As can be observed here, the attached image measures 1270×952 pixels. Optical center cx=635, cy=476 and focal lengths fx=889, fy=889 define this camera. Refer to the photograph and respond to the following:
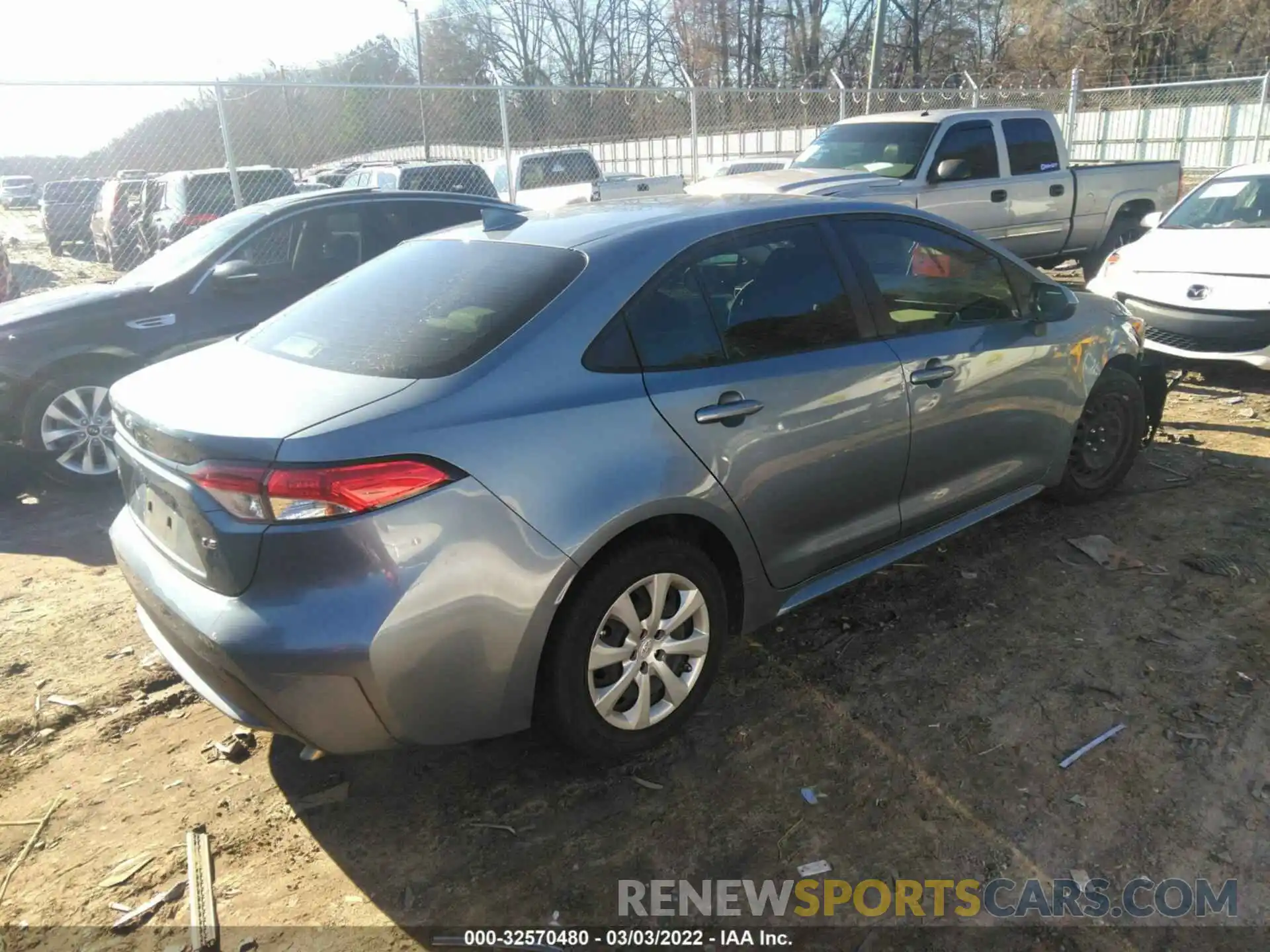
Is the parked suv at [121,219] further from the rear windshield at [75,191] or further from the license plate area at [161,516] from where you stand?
the license plate area at [161,516]

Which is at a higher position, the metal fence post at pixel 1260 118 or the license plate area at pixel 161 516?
the metal fence post at pixel 1260 118

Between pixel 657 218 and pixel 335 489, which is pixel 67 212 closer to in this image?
pixel 657 218

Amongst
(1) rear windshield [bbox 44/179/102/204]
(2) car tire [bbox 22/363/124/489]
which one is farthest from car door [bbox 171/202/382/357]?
(1) rear windshield [bbox 44/179/102/204]

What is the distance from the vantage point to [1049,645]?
3545mm

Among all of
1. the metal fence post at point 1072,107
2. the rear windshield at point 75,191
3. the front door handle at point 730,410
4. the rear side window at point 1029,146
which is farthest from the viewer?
the metal fence post at point 1072,107

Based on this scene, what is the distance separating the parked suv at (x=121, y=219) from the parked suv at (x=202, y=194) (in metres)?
1.14

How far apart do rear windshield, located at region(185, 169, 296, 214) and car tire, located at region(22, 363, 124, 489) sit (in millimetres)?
7047

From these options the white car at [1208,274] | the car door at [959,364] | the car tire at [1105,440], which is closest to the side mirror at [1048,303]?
the car door at [959,364]

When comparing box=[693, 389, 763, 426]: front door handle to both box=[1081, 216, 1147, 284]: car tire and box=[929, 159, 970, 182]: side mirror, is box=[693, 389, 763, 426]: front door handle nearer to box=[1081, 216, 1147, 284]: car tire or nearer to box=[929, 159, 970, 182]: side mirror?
box=[929, 159, 970, 182]: side mirror

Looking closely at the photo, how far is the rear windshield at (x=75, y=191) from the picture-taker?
1523cm

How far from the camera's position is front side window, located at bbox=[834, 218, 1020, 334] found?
3564 millimetres

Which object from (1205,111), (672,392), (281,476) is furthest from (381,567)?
(1205,111)

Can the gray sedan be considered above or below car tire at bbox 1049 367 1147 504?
above

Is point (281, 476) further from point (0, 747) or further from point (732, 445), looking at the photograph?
point (0, 747)
